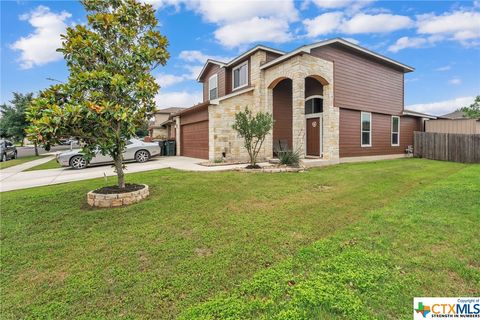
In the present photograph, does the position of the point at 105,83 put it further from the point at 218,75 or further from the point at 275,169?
the point at 218,75

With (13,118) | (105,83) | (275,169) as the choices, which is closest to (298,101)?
(275,169)

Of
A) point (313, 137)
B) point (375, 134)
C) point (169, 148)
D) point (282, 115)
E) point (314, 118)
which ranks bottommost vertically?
point (169, 148)

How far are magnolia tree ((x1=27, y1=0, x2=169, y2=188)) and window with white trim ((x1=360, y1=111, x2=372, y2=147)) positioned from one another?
1217 cm

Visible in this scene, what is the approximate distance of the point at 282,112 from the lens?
44.6 feet

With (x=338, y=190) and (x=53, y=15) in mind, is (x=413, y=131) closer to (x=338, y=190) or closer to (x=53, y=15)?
(x=338, y=190)

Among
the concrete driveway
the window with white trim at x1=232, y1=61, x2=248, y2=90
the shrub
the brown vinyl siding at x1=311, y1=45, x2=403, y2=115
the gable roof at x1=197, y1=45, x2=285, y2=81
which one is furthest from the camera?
the window with white trim at x1=232, y1=61, x2=248, y2=90

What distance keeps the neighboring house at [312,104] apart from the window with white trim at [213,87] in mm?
1061

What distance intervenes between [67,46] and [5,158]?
20804mm

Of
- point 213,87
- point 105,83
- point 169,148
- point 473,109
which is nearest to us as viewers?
point 105,83

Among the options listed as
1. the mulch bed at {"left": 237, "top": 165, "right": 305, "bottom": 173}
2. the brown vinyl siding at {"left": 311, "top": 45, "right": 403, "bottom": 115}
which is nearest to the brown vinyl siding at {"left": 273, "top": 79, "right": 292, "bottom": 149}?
the brown vinyl siding at {"left": 311, "top": 45, "right": 403, "bottom": 115}

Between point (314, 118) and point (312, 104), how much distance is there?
35.0 inches

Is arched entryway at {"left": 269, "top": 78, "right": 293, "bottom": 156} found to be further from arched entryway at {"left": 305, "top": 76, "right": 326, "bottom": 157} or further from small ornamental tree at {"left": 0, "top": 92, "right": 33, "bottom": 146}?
small ornamental tree at {"left": 0, "top": 92, "right": 33, "bottom": 146}

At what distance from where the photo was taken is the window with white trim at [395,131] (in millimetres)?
15980

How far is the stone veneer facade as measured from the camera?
11.1 m
